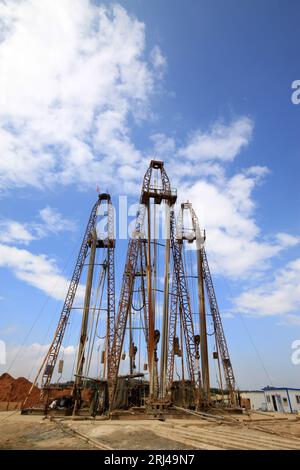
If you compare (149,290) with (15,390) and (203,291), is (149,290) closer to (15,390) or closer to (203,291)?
(203,291)

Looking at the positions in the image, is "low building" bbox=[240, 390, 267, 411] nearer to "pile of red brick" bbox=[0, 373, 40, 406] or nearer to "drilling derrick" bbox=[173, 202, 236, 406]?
"drilling derrick" bbox=[173, 202, 236, 406]

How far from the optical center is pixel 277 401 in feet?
139

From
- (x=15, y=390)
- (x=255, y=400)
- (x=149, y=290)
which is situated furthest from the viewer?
(x=15, y=390)

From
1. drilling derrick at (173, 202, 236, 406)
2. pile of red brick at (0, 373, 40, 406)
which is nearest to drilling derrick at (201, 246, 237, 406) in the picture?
drilling derrick at (173, 202, 236, 406)

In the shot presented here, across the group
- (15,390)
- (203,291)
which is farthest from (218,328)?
(15,390)

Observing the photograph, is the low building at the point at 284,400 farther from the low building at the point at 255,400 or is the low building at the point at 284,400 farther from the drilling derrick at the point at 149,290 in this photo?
the drilling derrick at the point at 149,290

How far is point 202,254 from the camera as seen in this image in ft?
139

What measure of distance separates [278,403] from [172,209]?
32.1 m

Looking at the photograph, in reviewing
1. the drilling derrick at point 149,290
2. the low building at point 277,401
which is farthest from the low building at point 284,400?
the drilling derrick at point 149,290

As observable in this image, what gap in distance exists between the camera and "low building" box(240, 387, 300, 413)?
4088 centimetres

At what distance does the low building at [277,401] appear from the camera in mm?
40875

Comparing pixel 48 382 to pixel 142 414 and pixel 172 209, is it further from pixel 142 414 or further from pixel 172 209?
pixel 172 209
